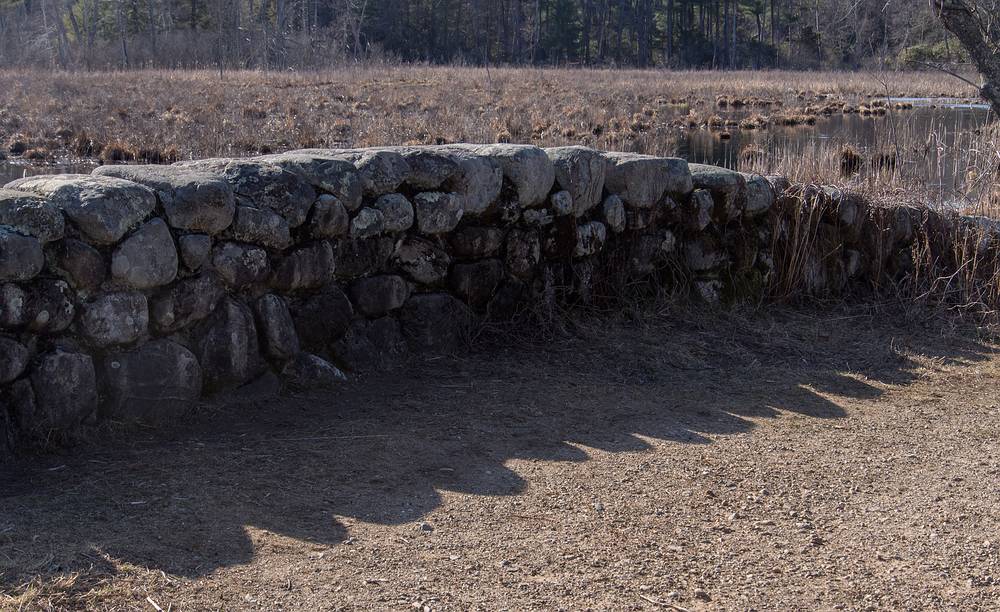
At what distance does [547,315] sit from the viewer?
5.38 meters

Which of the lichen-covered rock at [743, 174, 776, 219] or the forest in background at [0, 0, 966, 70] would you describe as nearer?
the lichen-covered rock at [743, 174, 776, 219]

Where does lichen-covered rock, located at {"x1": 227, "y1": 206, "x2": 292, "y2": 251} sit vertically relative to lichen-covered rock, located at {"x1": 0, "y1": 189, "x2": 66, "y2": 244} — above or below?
below

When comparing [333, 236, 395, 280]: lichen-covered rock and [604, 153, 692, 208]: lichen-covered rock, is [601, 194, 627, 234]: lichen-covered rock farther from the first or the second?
[333, 236, 395, 280]: lichen-covered rock

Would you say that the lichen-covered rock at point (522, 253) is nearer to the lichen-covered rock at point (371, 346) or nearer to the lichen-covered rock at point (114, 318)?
the lichen-covered rock at point (371, 346)

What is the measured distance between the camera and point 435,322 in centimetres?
502

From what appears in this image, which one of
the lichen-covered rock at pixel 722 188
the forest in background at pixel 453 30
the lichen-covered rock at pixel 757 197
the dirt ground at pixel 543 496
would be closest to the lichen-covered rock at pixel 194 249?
the dirt ground at pixel 543 496

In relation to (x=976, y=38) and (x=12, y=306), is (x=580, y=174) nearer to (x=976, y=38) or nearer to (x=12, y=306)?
(x=12, y=306)

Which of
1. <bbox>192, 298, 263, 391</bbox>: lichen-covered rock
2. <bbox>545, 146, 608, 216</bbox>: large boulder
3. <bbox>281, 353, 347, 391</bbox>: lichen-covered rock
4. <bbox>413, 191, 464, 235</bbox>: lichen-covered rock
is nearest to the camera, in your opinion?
<bbox>192, 298, 263, 391</bbox>: lichen-covered rock

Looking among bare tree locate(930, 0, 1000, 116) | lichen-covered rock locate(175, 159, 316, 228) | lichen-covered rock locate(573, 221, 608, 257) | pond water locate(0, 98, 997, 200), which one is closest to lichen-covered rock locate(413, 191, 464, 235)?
lichen-covered rock locate(175, 159, 316, 228)

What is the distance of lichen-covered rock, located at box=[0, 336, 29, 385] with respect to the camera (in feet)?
11.3

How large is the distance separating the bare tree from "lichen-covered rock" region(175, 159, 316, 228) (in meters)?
4.97

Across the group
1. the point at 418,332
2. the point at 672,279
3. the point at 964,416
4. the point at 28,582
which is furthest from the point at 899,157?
the point at 28,582

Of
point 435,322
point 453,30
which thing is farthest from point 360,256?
point 453,30

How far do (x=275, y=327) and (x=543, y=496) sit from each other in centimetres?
154
